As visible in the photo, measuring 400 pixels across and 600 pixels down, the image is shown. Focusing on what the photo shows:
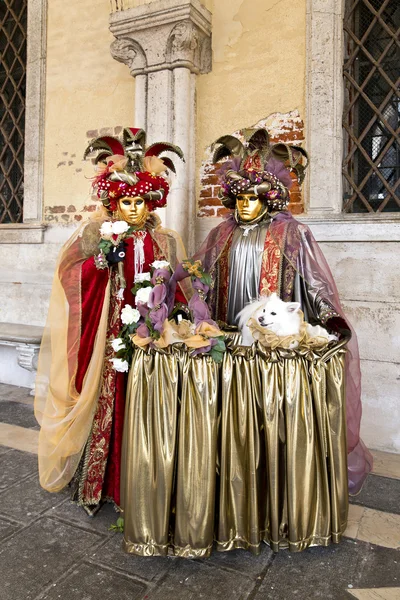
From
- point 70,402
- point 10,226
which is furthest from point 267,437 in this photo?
point 10,226

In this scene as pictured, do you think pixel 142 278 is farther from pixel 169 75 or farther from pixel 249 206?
pixel 169 75

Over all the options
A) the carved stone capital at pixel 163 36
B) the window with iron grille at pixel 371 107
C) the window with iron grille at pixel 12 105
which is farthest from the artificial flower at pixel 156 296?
the window with iron grille at pixel 12 105

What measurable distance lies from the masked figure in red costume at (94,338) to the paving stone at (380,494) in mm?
1458

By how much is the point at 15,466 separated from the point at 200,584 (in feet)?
5.71

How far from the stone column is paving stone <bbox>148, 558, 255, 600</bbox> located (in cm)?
265

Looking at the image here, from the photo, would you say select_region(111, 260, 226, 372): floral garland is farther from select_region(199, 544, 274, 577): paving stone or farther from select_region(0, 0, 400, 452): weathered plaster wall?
select_region(0, 0, 400, 452): weathered plaster wall

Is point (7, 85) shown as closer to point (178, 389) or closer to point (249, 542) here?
point (178, 389)

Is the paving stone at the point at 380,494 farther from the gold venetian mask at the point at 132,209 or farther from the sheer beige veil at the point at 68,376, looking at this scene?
the gold venetian mask at the point at 132,209

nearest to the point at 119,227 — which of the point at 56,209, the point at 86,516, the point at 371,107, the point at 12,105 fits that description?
the point at 86,516

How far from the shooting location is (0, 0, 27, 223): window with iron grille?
5422 mm

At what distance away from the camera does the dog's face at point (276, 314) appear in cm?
228

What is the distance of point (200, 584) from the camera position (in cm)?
214

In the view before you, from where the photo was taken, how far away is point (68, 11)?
495cm

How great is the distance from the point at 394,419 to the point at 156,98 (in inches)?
127
